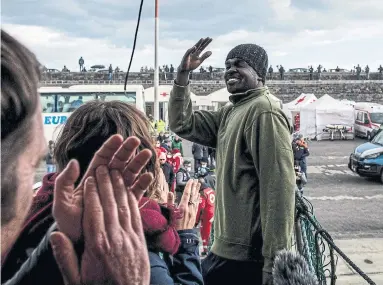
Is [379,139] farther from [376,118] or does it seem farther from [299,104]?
[299,104]

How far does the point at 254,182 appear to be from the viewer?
240cm

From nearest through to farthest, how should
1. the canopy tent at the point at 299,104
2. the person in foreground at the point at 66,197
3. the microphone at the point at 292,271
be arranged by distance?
the person in foreground at the point at 66,197, the microphone at the point at 292,271, the canopy tent at the point at 299,104

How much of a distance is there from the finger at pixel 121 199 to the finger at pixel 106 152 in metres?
0.03

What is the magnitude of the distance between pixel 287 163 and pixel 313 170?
14201 millimetres

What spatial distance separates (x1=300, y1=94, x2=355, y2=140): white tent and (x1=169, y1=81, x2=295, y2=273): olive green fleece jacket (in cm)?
2383

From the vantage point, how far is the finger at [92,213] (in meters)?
0.93

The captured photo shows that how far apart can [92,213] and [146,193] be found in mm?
670

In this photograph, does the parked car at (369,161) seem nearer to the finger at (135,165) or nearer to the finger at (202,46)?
the finger at (202,46)

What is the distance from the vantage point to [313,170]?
16.0 m

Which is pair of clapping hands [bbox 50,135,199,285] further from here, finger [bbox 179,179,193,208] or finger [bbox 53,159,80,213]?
finger [bbox 179,179,193,208]

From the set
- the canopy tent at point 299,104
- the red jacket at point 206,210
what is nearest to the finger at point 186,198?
the red jacket at point 206,210

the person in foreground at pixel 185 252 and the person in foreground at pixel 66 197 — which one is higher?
the person in foreground at pixel 66 197

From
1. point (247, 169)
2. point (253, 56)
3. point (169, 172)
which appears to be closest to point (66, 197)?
point (247, 169)

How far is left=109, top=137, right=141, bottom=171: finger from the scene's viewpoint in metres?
0.89
